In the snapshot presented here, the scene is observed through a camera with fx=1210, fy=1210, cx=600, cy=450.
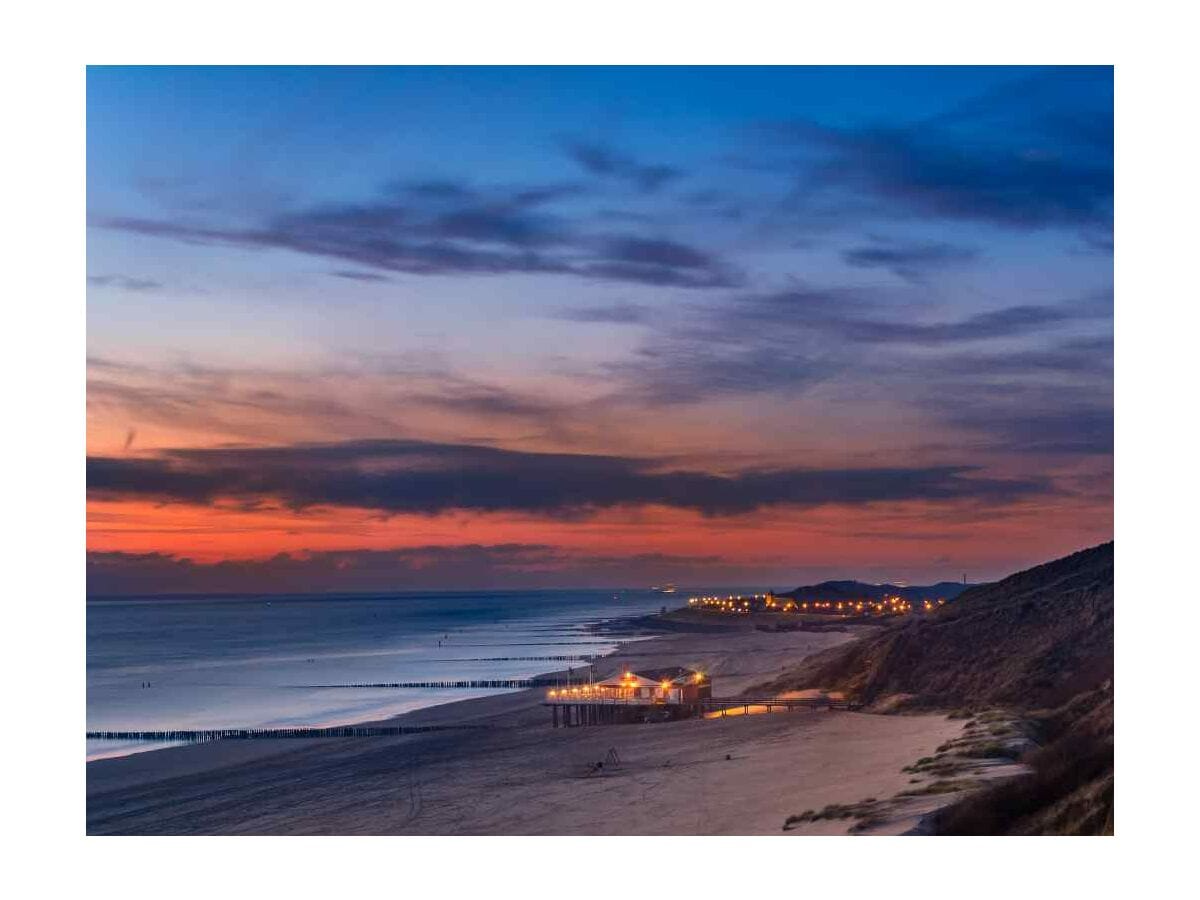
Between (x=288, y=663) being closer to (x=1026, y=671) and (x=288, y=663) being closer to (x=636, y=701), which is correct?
(x=636, y=701)

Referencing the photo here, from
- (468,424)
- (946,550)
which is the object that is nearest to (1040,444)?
(946,550)

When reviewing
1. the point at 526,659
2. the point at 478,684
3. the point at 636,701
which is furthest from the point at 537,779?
the point at 526,659

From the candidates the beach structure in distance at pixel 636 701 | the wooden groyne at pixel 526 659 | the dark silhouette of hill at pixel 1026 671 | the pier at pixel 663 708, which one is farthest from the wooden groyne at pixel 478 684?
the dark silhouette of hill at pixel 1026 671

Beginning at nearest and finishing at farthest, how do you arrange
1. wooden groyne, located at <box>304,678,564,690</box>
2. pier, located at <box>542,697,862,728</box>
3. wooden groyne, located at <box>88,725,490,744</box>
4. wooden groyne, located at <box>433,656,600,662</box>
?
pier, located at <box>542,697,862,728</box> < wooden groyne, located at <box>88,725,490,744</box> < wooden groyne, located at <box>304,678,564,690</box> < wooden groyne, located at <box>433,656,600,662</box>

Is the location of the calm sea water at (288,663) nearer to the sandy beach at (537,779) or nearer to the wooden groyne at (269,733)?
the wooden groyne at (269,733)

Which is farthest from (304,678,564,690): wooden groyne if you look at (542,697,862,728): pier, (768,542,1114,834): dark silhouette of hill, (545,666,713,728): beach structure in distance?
(768,542,1114,834): dark silhouette of hill

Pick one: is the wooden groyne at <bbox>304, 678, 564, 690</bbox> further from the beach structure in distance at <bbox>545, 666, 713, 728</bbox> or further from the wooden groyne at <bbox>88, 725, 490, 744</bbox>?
the beach structure in distance at <bbox>545, 666, 713, 728</bbox>
